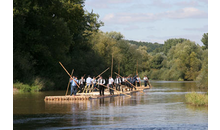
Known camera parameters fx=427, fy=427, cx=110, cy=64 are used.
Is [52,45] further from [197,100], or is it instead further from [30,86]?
[197,100]

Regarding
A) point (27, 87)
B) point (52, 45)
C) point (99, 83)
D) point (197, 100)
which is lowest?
point (197, 100)

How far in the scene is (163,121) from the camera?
19.6 m

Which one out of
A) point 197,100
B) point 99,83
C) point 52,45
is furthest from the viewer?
point 52,45

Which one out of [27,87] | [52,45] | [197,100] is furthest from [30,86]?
[197,100]

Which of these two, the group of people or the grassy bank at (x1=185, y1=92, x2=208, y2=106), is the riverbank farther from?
the grassy bank at (x1=185, y1=92, x2=208, y2=106)

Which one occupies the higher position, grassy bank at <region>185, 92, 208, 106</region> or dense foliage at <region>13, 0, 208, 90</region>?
dense foliage at <region>13, 0, 208, 90</region>

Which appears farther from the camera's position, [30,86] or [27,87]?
[30,86]

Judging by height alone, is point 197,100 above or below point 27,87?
below

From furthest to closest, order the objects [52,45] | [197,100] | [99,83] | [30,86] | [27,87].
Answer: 1. [52,45]
2. [30,86]
3. [27,87]
4. [99,83]
5. [197,100]

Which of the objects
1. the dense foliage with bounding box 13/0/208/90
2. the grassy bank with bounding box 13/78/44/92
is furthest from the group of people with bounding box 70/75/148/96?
the dense foliage with bounding box 13/0/208/90

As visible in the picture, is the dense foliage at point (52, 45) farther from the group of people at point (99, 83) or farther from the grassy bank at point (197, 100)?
the grassy bank at point (197, 100)

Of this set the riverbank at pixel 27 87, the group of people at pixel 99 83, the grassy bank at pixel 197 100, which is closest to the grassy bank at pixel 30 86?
the riverbank at pixel 27 87

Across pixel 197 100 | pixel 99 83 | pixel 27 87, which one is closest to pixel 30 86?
pixel 27 87
